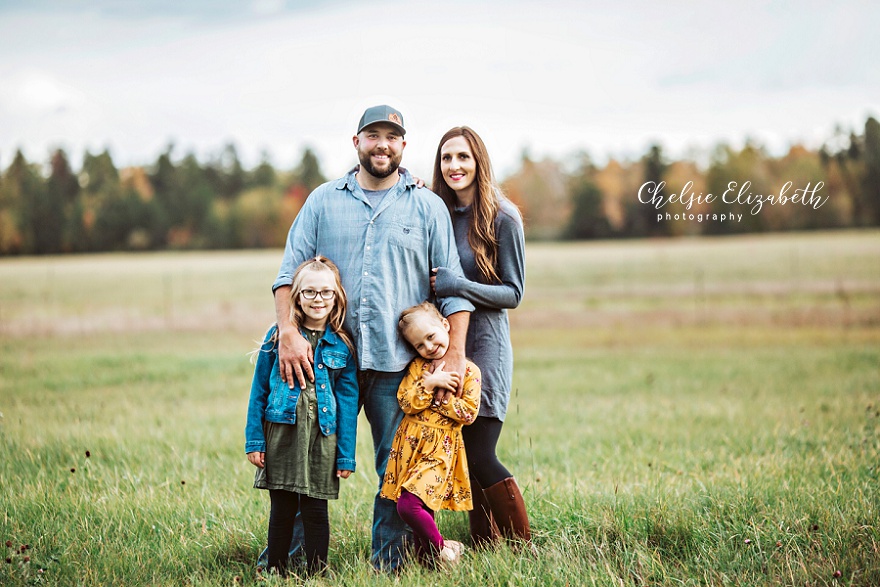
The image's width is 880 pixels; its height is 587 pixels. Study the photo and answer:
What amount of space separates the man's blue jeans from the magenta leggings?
23cm

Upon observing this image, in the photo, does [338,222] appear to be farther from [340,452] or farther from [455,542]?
[455,542]

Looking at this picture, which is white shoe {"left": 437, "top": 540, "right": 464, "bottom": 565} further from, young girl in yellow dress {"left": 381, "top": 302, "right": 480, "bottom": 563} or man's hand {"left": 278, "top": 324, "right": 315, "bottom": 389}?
man's hand {"left": 278, "top": 324, "right": 315, "bottom": 389}

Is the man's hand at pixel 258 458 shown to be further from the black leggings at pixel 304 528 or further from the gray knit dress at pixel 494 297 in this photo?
the gray knit dress at pixel 494 297

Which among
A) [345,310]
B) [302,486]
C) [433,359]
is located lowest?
[302,486]

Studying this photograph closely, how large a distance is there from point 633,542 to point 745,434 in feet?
11.3

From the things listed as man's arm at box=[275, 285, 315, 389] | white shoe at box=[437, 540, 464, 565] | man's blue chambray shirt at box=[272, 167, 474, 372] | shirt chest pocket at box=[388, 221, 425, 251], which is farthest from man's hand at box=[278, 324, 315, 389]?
white shoe at box=[437, 540, 464, 565]

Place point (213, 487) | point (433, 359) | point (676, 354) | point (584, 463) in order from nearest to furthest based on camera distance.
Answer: point (433, 359) < point (213, 487) < point (584, 463) < point (676, 354)

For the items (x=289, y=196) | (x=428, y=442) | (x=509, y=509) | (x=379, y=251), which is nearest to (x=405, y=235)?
(x=379, y=251)

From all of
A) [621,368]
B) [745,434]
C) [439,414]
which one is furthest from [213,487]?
[621,368]

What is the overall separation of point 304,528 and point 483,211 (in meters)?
1.95

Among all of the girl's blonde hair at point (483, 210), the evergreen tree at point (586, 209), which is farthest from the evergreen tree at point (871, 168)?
the girl's blonde hair at point (483, 210)

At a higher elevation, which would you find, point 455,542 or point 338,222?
point 338,222

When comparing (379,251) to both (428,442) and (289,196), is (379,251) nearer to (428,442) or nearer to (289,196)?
(428,442)

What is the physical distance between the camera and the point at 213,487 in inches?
207
